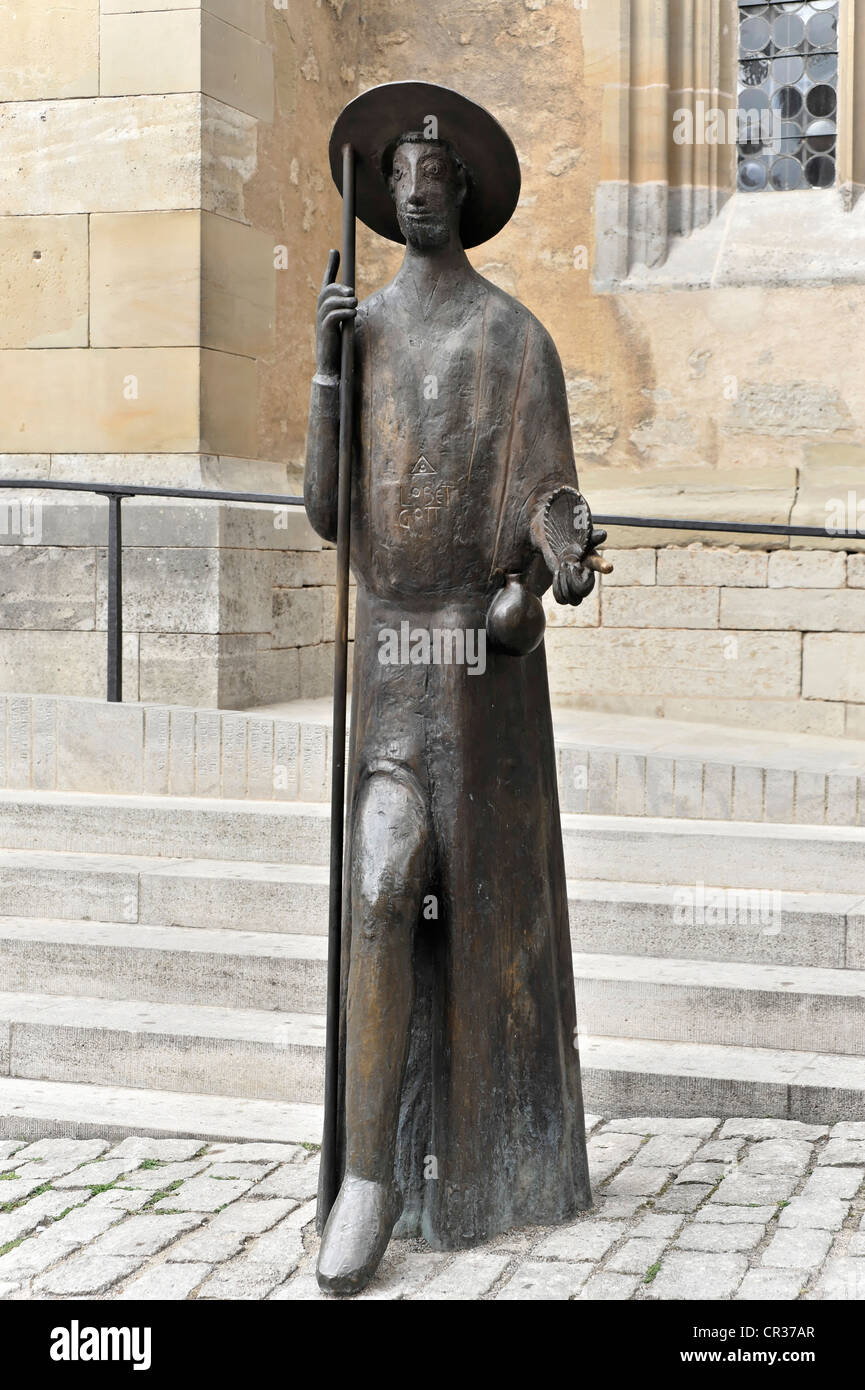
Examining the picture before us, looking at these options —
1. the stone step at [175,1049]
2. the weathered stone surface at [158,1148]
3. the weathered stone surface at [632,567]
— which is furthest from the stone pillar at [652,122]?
the weathered stone surface at [158,1148]

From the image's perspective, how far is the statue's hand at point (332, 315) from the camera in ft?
11.6

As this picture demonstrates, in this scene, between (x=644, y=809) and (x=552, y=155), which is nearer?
(x=644, y=809)

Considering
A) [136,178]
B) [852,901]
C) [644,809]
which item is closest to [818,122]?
[136,178]

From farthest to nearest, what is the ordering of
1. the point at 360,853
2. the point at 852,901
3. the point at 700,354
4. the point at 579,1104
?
1. the point at 700,354
2. the point at 852,901
3. the point at 579,1104
4. the point at 360,853

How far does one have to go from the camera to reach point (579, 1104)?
3.84 m

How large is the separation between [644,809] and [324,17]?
17.9ft

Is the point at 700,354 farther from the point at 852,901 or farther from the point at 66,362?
the point at 852,901

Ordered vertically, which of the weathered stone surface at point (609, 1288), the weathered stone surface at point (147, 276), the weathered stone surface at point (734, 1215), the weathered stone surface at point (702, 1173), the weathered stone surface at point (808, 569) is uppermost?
the weathered stone surface at point (147, 276)

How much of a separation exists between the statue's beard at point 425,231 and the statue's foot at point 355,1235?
1995mm

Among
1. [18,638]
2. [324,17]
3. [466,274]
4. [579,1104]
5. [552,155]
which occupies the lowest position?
[579,1104]

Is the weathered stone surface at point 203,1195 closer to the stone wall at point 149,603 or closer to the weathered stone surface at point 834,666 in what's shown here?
the stone wall at point 149,603

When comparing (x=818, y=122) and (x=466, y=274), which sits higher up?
(x=818, y=122)

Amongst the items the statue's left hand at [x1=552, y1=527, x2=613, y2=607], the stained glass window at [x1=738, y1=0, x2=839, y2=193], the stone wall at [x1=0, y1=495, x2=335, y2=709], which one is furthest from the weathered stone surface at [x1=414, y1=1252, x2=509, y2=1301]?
the stained glass window at [x1=738, y1=0, x2=839, y2=193]

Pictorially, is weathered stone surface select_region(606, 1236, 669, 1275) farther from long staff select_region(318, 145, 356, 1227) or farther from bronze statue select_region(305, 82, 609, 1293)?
long staff select_region(318, 145, 356, 1227)
